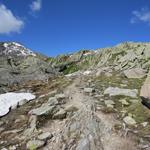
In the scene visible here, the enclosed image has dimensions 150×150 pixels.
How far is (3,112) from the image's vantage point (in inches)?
745

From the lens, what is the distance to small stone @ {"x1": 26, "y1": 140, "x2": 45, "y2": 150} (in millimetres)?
13818

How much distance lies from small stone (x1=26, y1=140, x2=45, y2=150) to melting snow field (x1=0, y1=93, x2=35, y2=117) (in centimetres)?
515

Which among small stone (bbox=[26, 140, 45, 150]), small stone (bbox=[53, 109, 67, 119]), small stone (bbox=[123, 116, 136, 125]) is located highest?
small stone (bbox=[53, 109, 67, 119])

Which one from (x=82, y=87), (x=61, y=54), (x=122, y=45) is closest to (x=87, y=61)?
(x=122, y=45)

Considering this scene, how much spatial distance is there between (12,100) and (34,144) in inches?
326

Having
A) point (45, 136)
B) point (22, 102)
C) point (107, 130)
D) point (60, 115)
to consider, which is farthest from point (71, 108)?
point (22, 102)

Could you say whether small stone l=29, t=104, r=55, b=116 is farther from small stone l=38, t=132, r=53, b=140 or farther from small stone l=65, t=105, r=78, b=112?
small stone l=38, t=132, r=53, b=140

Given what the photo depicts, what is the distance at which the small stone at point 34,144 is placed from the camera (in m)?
13.8

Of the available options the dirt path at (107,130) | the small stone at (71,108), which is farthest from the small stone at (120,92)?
the small stone at (71,108)

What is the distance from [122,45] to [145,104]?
132 m

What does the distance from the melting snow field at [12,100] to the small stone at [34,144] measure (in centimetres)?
515

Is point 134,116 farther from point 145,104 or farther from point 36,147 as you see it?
point 36,147

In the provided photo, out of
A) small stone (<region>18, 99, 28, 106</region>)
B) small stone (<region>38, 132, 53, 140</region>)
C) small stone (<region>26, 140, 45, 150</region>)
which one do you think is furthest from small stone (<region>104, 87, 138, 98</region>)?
small stone (<region>26, 140, 45, 150</region>)

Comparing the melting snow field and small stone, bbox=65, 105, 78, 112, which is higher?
the melting snow field
